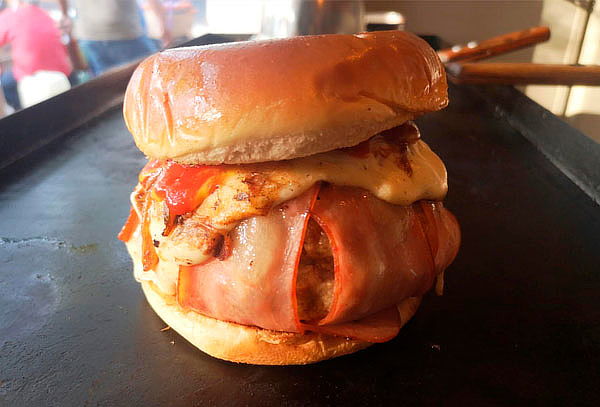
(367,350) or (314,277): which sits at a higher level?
(314,277)

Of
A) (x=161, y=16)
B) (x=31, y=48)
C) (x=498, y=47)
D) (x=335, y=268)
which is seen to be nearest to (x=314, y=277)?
(x=335, y=268)

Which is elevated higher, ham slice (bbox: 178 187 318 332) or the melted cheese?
the melted cheese

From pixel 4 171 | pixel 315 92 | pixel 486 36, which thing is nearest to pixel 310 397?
pixel 315 92

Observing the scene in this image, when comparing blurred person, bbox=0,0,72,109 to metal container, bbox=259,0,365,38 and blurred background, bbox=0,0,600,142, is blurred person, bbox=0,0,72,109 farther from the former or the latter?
metal container, bbox=259,0,365,38

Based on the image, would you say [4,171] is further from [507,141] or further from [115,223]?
[507,141]

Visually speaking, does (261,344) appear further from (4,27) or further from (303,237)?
(4,27)

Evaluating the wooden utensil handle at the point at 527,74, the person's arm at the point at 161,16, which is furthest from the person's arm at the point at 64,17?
the wooden utensil handle at the point at 527,74

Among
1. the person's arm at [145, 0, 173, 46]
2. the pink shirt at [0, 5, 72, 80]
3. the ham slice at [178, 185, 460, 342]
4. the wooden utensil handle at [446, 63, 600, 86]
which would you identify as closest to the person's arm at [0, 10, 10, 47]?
the pink shirt at [0, 5, 72, 80]
